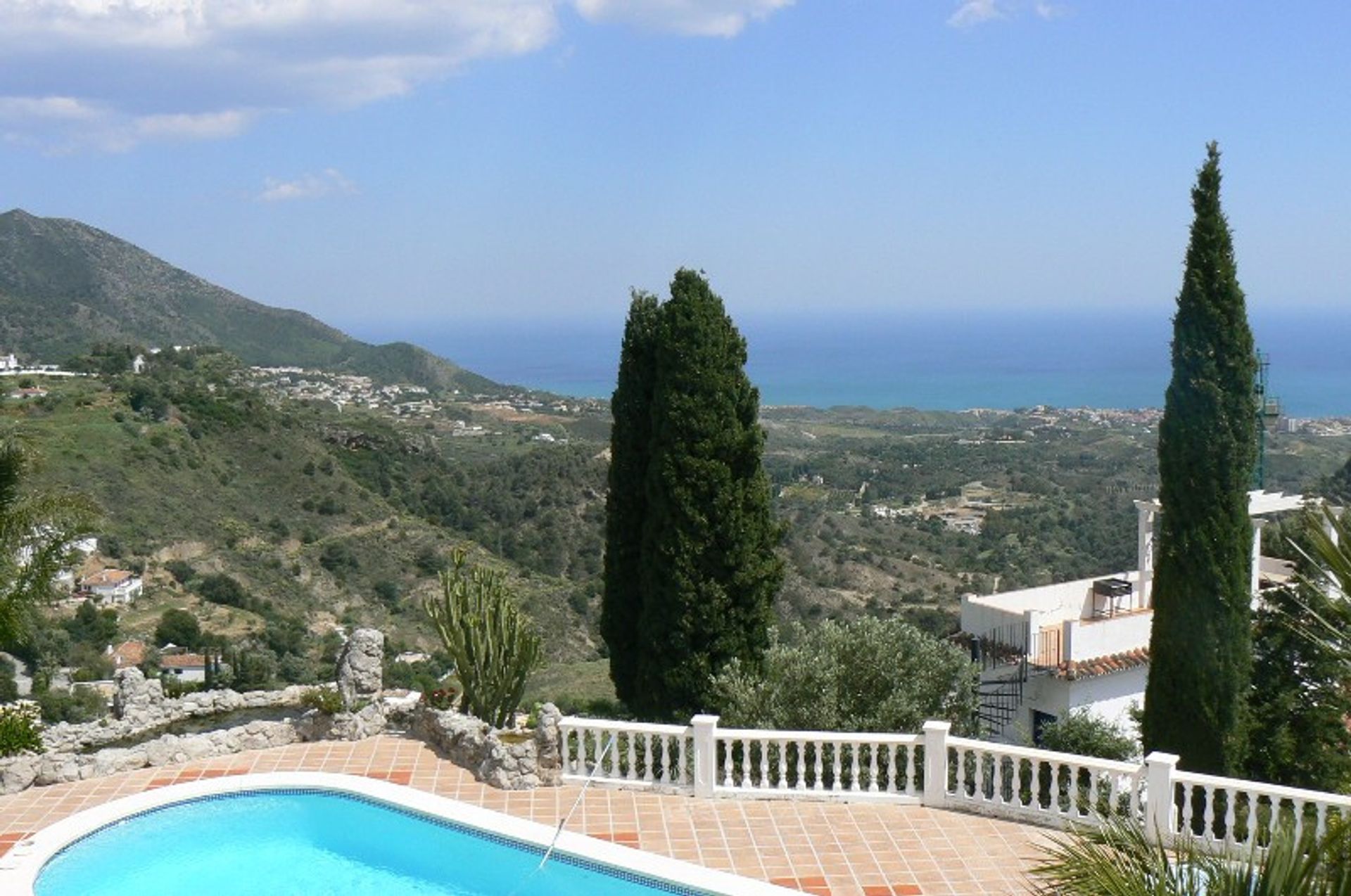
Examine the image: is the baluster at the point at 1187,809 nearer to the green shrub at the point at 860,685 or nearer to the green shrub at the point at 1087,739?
the green shrub at the point at 860,685

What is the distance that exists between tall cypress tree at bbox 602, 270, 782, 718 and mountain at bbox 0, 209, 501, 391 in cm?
5430

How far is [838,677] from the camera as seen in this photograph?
12.0 metres

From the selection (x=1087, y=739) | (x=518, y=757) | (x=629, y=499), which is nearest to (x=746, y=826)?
(x=518, y=757)

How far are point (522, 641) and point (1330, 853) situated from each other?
344 inches

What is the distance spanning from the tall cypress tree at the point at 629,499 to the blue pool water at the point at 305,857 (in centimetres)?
446

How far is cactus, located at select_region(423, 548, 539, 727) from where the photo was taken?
39.3 ft

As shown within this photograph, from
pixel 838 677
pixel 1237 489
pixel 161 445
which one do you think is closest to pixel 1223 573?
pixel 1237 489

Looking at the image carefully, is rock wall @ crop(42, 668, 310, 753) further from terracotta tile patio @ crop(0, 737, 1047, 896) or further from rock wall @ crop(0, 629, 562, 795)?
terracotta tile patio @ crop(0, 737, 1047, 896)

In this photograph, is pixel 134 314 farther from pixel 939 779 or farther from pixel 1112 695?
pixel 939 779

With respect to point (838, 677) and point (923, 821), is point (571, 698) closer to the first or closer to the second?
point (838, 677)

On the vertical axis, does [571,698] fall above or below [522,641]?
below

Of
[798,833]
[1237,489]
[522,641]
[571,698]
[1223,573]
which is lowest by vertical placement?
[571,698]

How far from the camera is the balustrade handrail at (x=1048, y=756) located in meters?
9.11

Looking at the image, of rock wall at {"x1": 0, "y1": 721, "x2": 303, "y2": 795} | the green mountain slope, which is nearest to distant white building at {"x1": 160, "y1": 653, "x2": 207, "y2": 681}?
the green mountain slope
